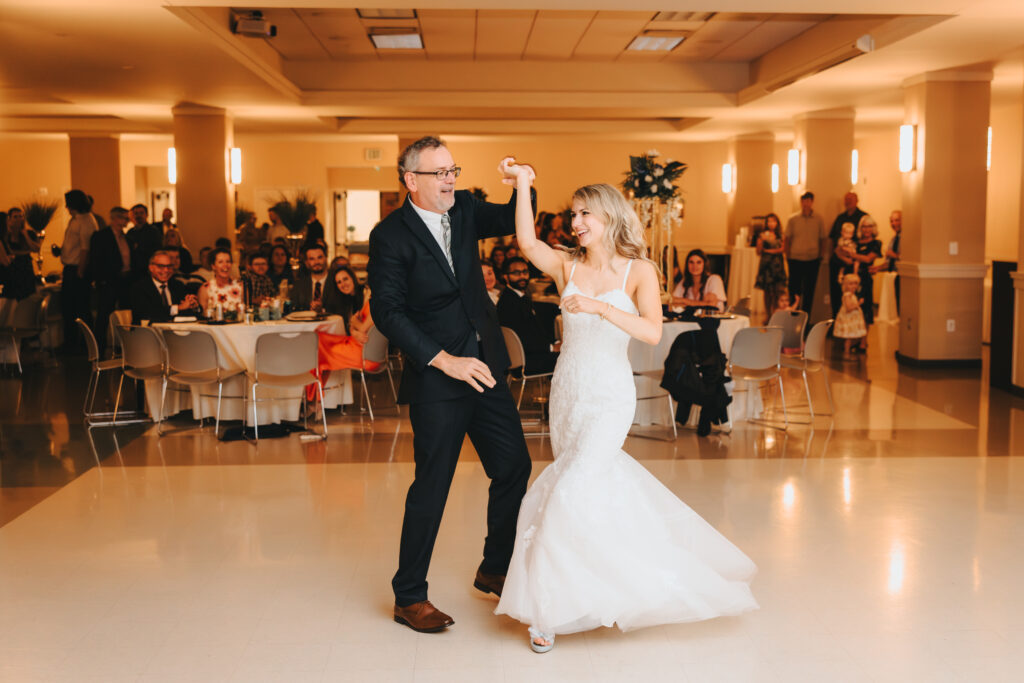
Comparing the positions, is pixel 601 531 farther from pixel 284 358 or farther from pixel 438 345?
pixel 284 358

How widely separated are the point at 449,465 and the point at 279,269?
22.9 ft

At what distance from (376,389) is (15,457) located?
3398mm

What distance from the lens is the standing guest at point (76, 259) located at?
37.2ft

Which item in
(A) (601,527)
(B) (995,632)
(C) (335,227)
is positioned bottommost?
(B) (995,632)

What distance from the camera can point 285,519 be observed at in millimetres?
5141

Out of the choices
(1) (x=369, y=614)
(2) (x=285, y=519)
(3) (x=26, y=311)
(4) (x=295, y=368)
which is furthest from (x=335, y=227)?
(1) (x=369, y=614)

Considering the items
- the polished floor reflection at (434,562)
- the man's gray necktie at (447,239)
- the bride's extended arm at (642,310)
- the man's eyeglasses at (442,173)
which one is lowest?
the polished floor reflection at (434,562)

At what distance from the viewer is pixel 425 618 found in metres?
3.68

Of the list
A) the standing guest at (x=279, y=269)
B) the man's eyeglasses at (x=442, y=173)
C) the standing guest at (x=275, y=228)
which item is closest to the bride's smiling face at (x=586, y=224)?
the man's eyeglasses at (x=442, y=173)

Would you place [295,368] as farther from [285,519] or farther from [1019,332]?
[1019,332]

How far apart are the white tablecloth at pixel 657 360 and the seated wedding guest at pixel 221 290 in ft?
10.3

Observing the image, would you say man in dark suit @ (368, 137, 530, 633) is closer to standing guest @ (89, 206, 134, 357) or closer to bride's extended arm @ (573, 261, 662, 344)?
bride's extended arm @ (573, 261, 662, 344)

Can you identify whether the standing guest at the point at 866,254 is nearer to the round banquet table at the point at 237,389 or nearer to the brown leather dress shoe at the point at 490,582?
the round banquet table at the point at 237,389

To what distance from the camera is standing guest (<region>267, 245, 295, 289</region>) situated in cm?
975
